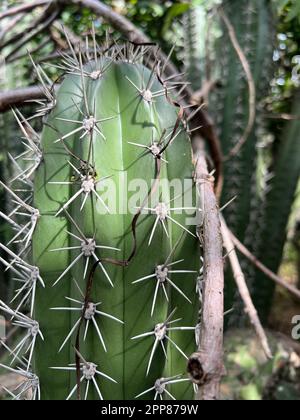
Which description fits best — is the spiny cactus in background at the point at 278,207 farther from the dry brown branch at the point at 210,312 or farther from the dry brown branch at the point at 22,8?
the dry brown branch at the point at 210,312

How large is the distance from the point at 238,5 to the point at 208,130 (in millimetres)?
1072

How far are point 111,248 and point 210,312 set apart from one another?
9.6 inches

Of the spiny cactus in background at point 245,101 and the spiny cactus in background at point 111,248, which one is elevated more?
the spiny cactus in background at point 245,101

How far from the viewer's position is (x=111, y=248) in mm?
861

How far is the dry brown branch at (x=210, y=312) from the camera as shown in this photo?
1.93ft

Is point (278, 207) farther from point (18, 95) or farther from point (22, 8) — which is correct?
point (18, 95)

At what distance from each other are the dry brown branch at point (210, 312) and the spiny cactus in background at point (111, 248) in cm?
8

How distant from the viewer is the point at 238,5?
7.81 feet

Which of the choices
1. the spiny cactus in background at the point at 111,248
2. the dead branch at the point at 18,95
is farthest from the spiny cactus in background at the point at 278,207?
the spiny cactus in background at the point at 111,248

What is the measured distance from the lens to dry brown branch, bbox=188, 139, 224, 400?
59 cm

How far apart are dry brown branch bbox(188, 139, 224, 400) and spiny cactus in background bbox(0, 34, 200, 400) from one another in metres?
0.08

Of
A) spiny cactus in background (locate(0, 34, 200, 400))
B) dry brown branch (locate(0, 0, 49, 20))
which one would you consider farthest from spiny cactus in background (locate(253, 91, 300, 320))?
spiny cactus in background (locate(0, 34, 200, 400))
